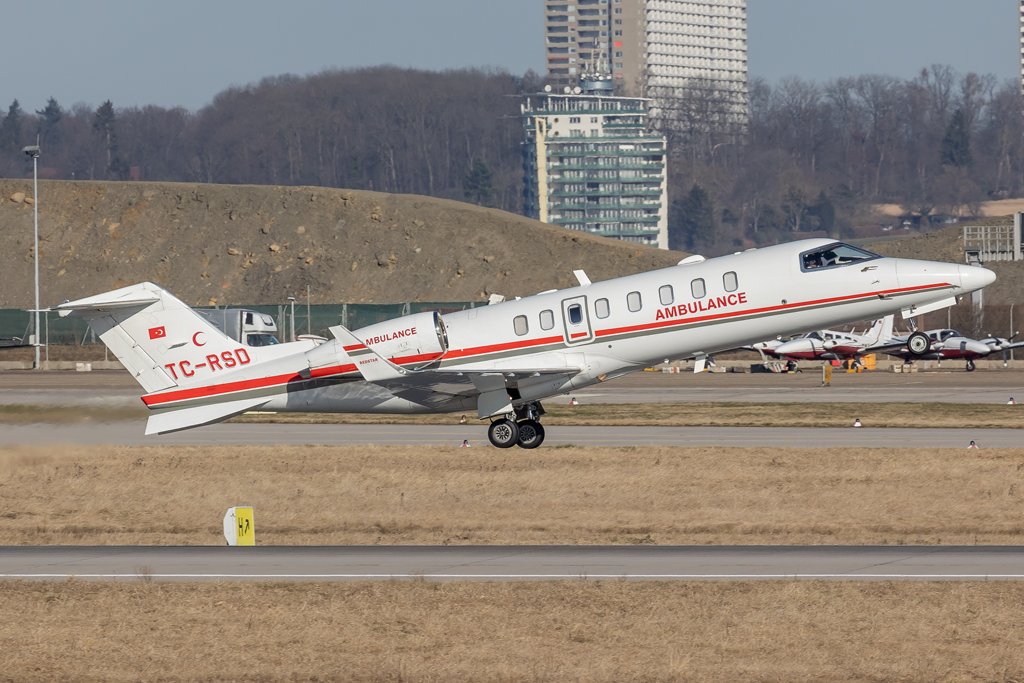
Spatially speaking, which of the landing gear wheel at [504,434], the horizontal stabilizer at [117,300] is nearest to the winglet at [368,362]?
the landing gear wheel at [504,434]

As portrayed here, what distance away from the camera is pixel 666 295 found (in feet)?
101

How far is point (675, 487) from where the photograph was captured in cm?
2784

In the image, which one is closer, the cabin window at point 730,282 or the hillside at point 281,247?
the cabin window at point 730,282

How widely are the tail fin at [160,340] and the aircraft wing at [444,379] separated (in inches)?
111

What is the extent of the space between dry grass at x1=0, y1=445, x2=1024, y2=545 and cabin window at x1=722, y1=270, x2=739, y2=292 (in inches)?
134

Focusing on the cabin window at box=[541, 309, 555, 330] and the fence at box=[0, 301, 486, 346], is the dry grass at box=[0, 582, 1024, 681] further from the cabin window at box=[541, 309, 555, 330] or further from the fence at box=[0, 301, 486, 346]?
Result: the fence at box=[0, 301, 486, 346]

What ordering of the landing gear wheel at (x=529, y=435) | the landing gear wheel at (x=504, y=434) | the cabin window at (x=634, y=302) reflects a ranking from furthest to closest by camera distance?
the landing gear wheel at (x=529, y=435)
the landing gear wheel at (x=504, y=434)
the cabin window at (x=634, y=302)

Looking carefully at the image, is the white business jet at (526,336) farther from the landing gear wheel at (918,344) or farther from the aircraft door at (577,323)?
the landing gear wheel at (918,344)

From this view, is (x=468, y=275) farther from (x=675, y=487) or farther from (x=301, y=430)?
(x=675, y=487)

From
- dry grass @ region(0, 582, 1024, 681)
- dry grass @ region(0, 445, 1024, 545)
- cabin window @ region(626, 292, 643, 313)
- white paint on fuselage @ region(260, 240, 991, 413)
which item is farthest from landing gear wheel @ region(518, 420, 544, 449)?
dry grass @ region(0, 582, 1024, 681)

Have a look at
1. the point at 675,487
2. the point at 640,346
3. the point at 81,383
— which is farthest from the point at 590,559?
the point at 81,383

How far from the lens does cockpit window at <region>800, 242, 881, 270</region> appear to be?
3097 cm

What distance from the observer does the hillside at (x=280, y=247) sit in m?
133

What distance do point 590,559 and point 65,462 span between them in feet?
47.8
